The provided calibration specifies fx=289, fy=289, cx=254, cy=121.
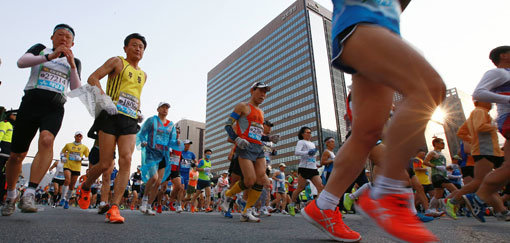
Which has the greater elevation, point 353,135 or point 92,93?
point 92,93

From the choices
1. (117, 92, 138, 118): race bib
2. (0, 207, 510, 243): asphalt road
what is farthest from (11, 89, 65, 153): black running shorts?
(0, 207, 510, 243): asphalt road

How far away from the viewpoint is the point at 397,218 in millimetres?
1293

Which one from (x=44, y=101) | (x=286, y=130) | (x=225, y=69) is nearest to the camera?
(x=44, y=101)

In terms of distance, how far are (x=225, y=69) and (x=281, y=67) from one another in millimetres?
32136

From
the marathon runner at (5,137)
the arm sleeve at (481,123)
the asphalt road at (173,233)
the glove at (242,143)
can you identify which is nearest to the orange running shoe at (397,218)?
the asphalt road at (173,233)

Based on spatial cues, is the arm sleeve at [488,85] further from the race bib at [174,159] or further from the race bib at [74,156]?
the race bib at [74,156]

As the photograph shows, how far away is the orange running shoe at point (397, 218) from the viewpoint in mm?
1206

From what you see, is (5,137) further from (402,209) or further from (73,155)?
(402,209)

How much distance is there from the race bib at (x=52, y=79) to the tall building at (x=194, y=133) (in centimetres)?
10388

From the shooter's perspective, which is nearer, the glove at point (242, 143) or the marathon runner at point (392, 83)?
the marathon runner at point (392, 83)

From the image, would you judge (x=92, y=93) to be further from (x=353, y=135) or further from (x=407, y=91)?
(x=407, y=91)

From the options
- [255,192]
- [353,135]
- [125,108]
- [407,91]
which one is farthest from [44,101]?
[407,91]

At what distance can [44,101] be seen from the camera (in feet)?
11.3

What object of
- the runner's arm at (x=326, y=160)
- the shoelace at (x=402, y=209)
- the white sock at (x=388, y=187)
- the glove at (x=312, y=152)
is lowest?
the shoelace at (x=402, y=209)
